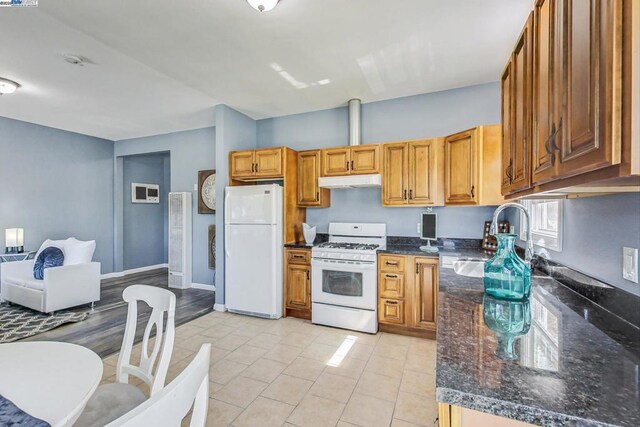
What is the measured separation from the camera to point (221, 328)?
3404 millimetres

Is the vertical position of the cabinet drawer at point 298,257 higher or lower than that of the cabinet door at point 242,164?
lower


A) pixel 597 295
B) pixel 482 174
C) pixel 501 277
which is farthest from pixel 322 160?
pixel 597 295

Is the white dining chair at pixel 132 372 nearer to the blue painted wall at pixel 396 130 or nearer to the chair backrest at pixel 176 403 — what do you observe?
the chair backrest at pixel 176 403

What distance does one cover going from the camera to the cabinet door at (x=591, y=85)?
0.65 m

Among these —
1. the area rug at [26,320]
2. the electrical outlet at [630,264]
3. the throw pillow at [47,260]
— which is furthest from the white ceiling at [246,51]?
the area rug at [26,320]

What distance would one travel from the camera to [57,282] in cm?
372

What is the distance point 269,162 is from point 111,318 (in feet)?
9.34

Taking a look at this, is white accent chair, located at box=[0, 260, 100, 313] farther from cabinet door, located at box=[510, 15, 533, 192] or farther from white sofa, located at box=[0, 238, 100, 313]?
cabinet door, located at box=[510, 15, 533, 192]

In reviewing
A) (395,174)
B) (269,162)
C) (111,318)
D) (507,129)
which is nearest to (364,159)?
(395,174)

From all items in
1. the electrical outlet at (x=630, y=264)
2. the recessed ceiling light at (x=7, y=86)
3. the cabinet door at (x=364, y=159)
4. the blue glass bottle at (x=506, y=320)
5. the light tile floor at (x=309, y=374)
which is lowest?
the light tile floor at (x=309, y=374)

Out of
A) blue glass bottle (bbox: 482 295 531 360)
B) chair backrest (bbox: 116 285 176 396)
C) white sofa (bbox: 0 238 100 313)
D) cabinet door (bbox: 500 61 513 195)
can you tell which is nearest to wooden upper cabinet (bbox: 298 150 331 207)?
cabinet door (bbox: 500 61 513 195)

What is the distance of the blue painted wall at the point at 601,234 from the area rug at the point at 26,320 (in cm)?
490

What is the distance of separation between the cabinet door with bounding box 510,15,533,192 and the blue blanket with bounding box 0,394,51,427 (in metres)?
1.95

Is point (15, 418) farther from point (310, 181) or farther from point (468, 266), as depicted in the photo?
Answer: point (310, 181)
